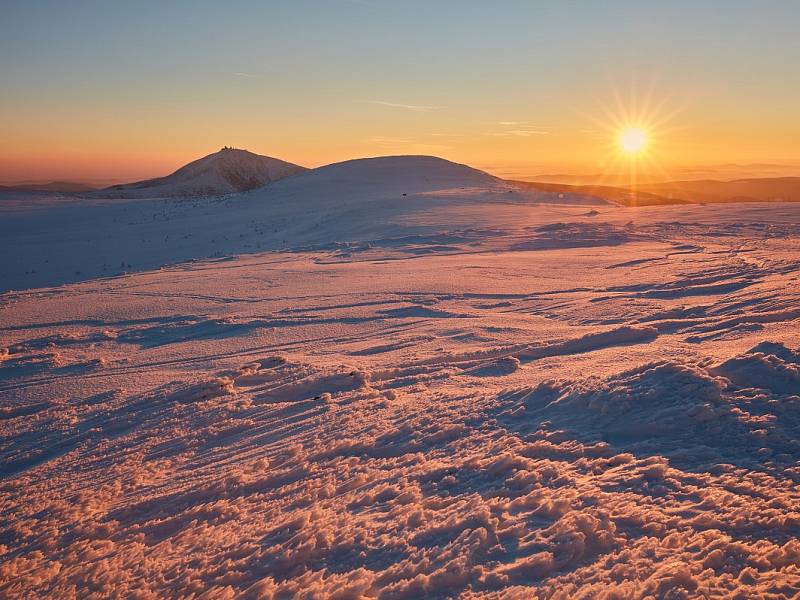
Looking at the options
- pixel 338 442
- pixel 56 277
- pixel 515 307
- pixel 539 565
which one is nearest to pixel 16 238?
pixel 56 277

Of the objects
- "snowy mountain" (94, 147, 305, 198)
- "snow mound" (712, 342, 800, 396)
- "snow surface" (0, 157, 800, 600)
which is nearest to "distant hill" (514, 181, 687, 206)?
"snow surface" (0, 157, 800, 600)

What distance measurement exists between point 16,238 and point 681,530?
69.1 ft

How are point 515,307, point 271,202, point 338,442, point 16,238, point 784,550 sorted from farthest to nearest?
point 271,202
point 16,238
point 515,307
point 338,442
point 784,550

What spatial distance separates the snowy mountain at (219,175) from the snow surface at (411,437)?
38.1m

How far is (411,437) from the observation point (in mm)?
3545

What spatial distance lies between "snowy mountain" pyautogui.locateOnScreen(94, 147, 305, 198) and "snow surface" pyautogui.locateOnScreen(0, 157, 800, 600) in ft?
125

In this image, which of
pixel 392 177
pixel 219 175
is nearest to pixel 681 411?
pixel 392 177

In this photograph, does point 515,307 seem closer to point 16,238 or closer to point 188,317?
point 188,317

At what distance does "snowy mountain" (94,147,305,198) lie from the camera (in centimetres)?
4422

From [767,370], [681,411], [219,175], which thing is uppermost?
[219,175]

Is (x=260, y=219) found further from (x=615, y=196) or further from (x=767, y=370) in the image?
(x=615, y=196)

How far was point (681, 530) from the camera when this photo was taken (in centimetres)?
234

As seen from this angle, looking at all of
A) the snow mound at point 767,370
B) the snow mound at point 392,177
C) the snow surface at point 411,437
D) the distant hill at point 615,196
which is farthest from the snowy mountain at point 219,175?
the snow mound at point 767,370

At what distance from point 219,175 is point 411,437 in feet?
159
